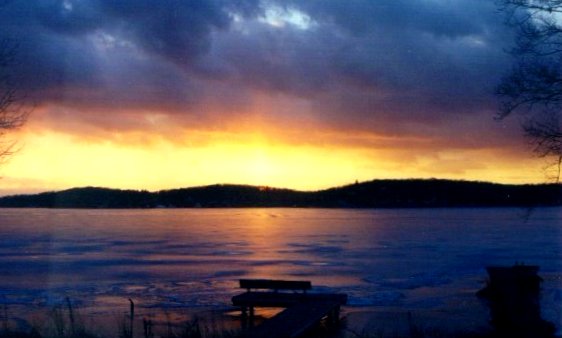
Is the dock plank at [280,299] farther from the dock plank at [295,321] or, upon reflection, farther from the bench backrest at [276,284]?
the dock plank at [295,321]

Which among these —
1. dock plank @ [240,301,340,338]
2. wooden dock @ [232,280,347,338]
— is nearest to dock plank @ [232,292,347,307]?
wooden dock @ [232,280,347,338]

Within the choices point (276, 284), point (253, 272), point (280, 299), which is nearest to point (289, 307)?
point (280, 299)

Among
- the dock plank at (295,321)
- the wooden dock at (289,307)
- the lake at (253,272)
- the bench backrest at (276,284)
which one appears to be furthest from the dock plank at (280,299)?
the lake at (253,272)

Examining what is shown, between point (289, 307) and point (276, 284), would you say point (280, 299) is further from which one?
point (289, 307)

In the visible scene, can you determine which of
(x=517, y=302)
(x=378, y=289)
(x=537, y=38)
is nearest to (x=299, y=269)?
(x=378, y=289)

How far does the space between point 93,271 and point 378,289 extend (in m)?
11.0

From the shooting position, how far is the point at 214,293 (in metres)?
20.8

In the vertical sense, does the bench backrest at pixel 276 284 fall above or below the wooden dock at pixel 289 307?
above

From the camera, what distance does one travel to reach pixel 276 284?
57.9 ft

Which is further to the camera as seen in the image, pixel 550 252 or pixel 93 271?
pixel 550 252

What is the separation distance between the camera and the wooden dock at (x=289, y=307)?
12025mm

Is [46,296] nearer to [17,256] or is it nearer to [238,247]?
[17,256]

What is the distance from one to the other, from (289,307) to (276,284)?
5.04 ft

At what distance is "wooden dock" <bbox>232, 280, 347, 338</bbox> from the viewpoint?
39.5 ft
